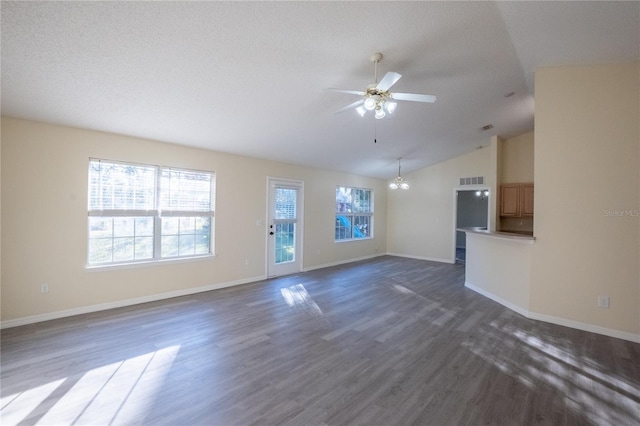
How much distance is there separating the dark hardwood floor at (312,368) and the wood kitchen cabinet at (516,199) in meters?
3.18

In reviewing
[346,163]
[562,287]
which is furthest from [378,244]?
[562,287]

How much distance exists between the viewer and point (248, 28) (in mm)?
2420

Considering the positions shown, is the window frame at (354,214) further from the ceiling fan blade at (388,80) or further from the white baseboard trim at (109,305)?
the ceiling fan blade at (388,80)

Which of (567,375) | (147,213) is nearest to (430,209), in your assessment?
(567,375)

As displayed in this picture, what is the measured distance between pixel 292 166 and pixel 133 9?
4285 mm

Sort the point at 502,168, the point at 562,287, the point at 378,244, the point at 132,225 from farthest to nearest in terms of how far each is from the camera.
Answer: the point at 378,244 < the point at 502,168 < the point at 132,225 < the point at 562,287

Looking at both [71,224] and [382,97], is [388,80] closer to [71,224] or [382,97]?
[382,97]

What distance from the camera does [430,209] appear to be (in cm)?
823

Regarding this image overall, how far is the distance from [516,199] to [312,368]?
6267 mm

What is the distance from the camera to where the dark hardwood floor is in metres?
1.96

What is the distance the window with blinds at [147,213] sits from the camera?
12.8 ft

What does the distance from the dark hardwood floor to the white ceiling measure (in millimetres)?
2645

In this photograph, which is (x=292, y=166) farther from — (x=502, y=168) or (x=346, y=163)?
(x=502, y=168)

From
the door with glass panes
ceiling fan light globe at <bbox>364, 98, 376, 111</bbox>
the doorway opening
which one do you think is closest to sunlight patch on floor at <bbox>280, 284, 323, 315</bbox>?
the door with glass panes
